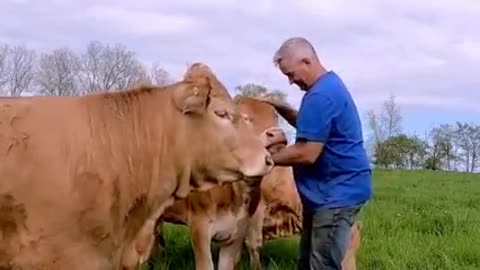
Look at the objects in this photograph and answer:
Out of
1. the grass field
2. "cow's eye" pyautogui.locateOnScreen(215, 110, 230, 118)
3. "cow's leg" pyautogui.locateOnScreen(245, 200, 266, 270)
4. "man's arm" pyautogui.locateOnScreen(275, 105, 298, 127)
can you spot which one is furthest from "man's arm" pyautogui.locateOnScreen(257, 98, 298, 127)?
the grass field

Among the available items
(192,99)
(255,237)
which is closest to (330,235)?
(192,99)

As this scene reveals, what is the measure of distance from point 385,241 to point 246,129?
525 centimetres

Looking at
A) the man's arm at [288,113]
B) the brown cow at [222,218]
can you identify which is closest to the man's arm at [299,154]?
the man's arm at [288,113]

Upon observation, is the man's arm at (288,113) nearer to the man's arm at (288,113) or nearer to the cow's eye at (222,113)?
the man's arm at (288,113)

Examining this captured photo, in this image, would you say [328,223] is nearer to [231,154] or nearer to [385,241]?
[231,154]

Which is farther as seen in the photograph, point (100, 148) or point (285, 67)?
point (285, 67)

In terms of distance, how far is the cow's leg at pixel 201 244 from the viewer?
945 centimetres

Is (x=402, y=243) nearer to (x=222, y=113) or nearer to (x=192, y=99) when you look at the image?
(x=222, y=113)

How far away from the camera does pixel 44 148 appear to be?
247 inches

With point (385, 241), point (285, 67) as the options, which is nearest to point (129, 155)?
point (285, 67)

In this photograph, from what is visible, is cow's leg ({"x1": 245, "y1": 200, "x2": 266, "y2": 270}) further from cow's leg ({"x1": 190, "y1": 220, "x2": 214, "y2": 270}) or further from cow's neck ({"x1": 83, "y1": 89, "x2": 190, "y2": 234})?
cow's neck ({"x1": 83, "y1": 89, "x2": 190, "y2": 234})

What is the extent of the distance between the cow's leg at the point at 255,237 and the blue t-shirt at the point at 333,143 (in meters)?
3.46

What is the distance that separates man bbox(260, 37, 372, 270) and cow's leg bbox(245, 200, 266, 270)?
11.2 ft

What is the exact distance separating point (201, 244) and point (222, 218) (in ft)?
1.59
